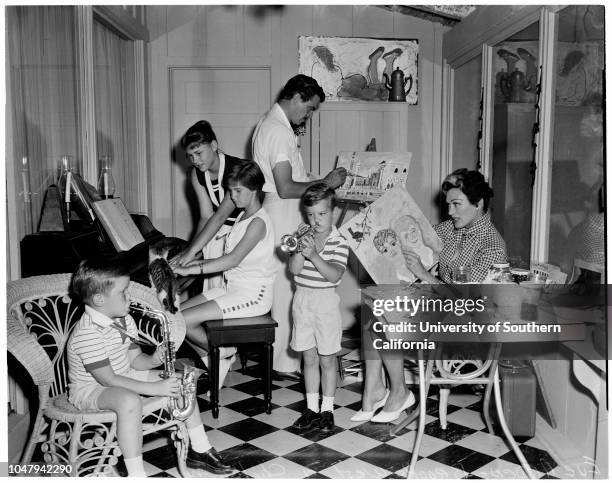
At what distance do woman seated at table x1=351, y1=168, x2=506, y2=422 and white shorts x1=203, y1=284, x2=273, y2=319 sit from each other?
0.55 metres

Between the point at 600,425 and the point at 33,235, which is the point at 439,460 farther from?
the point at 33,235

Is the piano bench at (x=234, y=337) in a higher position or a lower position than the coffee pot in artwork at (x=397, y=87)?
lower

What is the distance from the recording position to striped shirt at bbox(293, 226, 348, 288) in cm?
336

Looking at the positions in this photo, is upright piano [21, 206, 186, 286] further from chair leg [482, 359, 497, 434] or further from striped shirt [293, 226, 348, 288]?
chair leg [482, 359, 497, 434]

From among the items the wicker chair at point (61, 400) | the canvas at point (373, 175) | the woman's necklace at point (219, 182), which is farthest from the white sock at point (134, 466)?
the canvas at point (373, 175)

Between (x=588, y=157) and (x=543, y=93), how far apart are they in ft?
1.81

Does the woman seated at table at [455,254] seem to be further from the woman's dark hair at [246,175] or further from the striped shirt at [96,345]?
the striped shirt at [96,345]

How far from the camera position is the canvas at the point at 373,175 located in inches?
161

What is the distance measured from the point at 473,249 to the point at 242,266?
1.20 m

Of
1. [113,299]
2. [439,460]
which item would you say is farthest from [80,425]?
[439,460]

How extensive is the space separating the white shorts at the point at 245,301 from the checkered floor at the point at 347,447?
532mm

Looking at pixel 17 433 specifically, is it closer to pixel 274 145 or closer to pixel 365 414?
pixel 365 414

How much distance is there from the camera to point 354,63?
535 centimetres

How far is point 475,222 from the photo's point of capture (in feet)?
11.1
